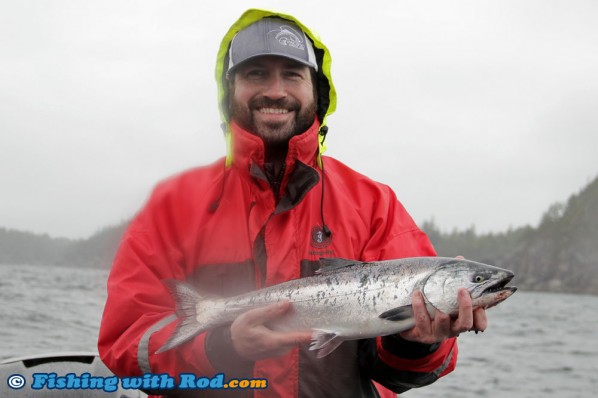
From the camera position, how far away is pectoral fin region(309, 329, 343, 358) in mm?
3867

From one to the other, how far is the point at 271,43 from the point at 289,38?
181 millimetres

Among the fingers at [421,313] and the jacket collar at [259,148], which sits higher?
the jacket collar at [259,148]

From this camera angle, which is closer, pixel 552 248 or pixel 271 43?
pixel 271 43

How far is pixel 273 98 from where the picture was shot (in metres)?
4.51

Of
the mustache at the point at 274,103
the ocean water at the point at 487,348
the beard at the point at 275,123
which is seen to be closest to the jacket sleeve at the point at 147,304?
the beard at the point at 275,123

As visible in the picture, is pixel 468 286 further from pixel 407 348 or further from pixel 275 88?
pixel 275 88

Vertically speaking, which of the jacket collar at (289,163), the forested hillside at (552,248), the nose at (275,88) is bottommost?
the forested hillside at (552,248)

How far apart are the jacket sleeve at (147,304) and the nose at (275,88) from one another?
104 centimetres

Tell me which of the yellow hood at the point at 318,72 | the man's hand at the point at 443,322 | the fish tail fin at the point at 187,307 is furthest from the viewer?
the yellow hood at the point at 318,72

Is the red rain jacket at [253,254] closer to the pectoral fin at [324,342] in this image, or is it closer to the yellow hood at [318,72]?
the pectoral fin at [324,342]

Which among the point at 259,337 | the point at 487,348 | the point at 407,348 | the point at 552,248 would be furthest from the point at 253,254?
the point at 552,248

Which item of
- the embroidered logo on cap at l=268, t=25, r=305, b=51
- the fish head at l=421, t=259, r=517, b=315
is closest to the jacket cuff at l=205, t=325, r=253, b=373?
the fish head at l=421, t=259, r=517, b=315

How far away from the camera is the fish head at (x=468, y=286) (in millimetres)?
3781

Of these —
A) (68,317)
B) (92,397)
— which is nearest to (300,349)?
(92,397)
